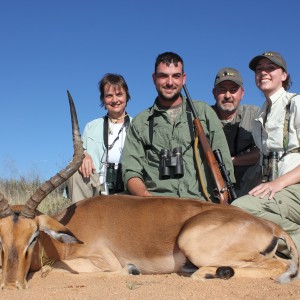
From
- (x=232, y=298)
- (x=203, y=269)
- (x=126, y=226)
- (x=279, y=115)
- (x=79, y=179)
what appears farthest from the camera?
(x=79, y=179)

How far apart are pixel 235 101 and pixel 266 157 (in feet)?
5.87

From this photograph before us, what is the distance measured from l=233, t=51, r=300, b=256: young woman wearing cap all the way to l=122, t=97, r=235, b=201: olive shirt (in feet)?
2.18

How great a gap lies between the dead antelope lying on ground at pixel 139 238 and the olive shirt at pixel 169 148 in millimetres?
1095

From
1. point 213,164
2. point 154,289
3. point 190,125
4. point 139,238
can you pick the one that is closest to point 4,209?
point 139,238

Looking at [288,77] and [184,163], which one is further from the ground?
[288,77]

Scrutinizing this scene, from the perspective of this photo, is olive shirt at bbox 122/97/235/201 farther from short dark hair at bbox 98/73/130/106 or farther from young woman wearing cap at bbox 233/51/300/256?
short dark hair at bbox 98/73/130/106

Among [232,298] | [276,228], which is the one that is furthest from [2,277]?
[276,228]

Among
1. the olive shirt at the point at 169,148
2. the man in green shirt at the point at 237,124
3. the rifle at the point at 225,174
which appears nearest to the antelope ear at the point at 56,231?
the olive shirt at the point at 169,148

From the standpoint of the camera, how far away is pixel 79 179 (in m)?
7.86

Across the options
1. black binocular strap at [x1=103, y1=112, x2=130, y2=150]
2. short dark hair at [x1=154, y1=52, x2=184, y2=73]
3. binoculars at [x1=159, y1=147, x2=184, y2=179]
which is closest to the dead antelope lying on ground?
binoculars at [x1=159, y1=147, x2=184, y2=179]

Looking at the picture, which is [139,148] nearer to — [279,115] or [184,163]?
[184,163]

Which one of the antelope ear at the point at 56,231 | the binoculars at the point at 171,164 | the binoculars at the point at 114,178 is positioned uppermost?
the binoculars at the point at 171,164

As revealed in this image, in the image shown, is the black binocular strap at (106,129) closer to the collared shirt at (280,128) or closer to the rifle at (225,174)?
the rifle at (225,174)

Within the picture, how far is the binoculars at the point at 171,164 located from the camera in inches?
279
